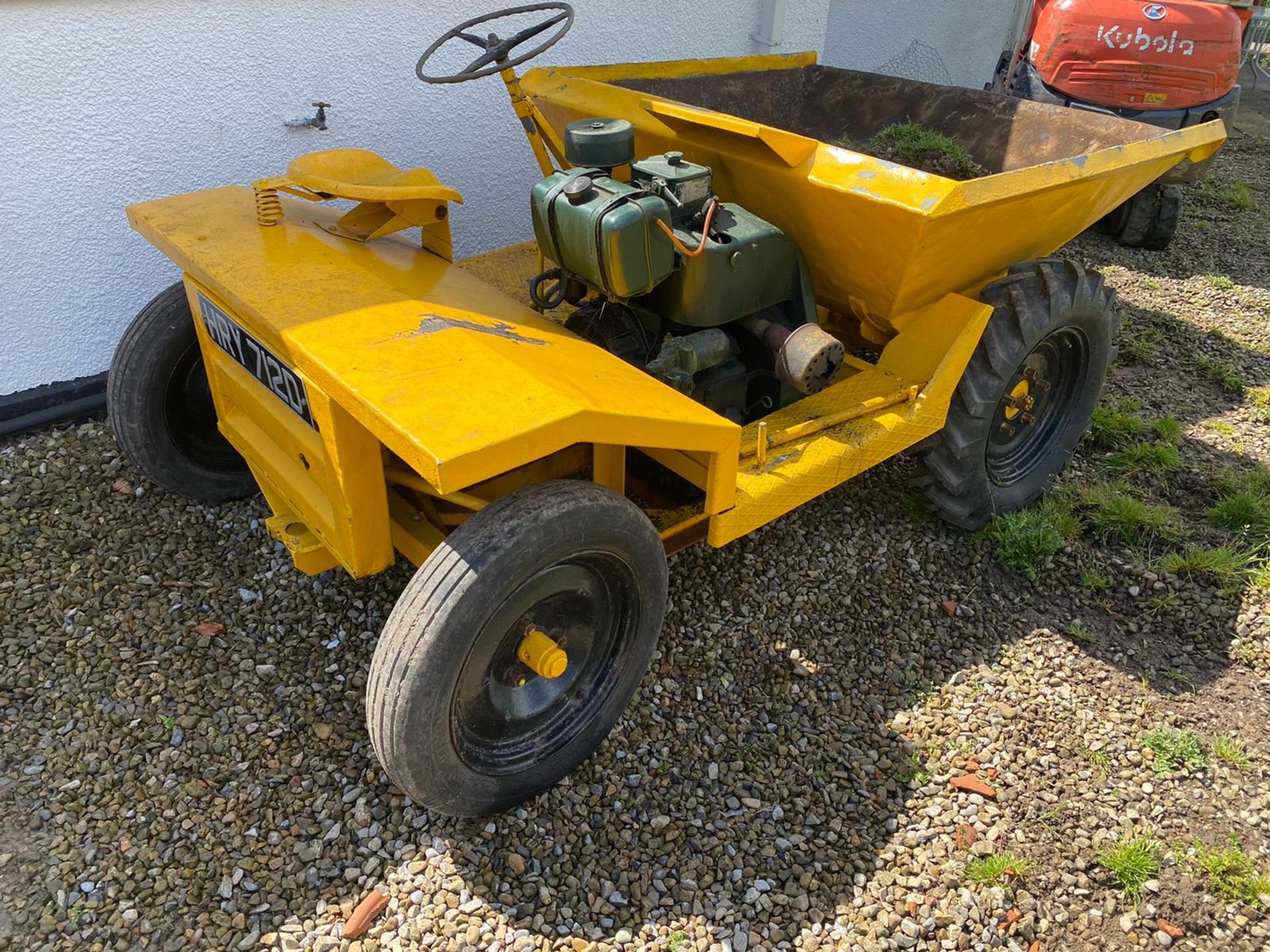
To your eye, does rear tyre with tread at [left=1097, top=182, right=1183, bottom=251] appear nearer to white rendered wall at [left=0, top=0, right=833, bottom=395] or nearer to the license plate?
white rendered wall at [left=0, top=0, right=833, bottom=395]

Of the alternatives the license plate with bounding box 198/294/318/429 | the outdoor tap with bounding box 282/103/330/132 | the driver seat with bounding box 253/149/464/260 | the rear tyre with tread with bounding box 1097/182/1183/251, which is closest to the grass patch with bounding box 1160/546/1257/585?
the driver seat with bounding box 253/149/464/260

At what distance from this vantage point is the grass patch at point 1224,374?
4434 millimetres

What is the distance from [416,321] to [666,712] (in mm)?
1259

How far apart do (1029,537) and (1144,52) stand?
13.4 feet

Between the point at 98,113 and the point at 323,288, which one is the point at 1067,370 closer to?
the point at 323,288

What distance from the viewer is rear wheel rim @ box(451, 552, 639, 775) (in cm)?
217

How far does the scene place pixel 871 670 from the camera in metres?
2.85

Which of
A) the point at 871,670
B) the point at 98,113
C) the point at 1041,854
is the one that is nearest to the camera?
the point at 1041,854

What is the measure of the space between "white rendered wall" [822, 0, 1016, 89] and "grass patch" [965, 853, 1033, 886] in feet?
18.0

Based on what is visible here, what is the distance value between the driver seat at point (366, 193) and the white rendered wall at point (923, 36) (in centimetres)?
451

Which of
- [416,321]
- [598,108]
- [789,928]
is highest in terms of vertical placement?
[598,108]

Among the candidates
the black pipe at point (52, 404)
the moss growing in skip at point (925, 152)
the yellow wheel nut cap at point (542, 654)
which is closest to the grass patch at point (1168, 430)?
the moss growing in skip at point (925, 152)

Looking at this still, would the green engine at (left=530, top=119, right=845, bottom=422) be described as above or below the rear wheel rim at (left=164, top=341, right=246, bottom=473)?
above

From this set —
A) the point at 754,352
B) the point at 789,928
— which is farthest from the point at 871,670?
the point at 754,352
